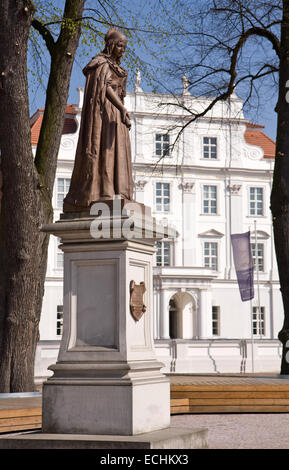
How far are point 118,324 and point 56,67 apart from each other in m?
6.70

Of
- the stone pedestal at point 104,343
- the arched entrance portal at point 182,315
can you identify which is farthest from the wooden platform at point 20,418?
the arched entrance portal at point 182,315

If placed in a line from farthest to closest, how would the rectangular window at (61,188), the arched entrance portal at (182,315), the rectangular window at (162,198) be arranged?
the rectangular window at (162,198) → the arched entrance portal at (182,315) → the rectangular window at (61,188)

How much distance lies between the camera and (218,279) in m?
47.6

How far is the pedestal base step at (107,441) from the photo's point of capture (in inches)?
253

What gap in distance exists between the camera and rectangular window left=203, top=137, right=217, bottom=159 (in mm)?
48688

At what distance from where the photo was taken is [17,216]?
37.5 feet

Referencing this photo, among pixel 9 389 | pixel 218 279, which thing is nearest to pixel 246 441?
pixel 9 389

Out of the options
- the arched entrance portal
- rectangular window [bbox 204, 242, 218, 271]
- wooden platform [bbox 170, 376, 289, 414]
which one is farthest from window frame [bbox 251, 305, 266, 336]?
wooden platform [bbox 170, 376, 289, 414]

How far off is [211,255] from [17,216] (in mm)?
37822

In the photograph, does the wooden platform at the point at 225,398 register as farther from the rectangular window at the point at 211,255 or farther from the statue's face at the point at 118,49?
the rectangular window at the point at 211,255

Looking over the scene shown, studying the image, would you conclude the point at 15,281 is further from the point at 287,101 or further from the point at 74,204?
the point at 287,101

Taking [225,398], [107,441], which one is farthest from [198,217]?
[107,441]

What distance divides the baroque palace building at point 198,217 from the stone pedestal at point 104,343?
3720 cm

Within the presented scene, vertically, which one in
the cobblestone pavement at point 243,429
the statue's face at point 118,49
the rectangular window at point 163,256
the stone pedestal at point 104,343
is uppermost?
the rectangular window at point 163,256
